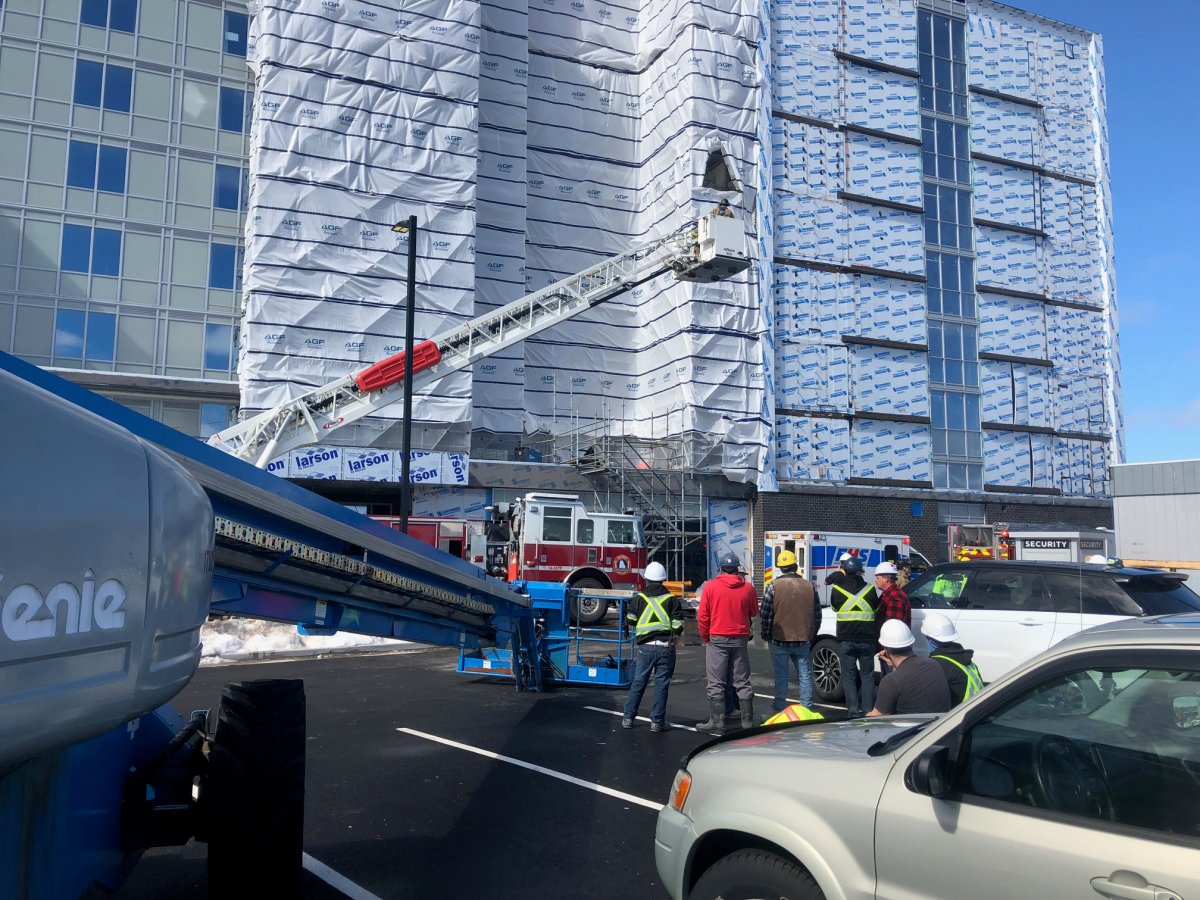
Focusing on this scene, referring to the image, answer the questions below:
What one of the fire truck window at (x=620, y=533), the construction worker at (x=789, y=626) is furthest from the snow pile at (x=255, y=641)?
the construction worker at (x=789, y=626)

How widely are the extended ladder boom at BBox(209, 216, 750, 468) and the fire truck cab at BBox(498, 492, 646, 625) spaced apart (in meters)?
3.89

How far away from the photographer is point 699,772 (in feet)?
11.6

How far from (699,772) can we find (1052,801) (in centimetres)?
134

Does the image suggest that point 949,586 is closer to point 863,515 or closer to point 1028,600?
point 1028,600

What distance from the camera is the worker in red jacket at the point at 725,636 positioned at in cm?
831

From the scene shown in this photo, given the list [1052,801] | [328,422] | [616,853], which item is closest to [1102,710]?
[1052,801]

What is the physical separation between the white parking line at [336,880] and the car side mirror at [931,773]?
3024 mm

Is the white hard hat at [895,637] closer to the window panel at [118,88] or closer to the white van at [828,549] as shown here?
the white van at [828,549]

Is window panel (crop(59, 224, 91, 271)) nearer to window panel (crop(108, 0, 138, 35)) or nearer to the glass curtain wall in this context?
window panel (crop(108, 0, 138, 35))

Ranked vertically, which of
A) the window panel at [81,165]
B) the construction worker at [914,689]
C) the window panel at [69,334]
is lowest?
the construction worker at [914,689]

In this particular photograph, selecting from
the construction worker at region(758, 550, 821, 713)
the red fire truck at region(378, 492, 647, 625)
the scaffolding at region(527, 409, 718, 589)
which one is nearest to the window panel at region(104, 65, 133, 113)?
the scaffolding at region(527, 409, 718, 589)

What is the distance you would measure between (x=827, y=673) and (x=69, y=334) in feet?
76.7

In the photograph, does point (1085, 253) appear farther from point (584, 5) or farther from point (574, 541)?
point (574, 541)

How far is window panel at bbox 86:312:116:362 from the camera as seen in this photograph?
80.7ft
